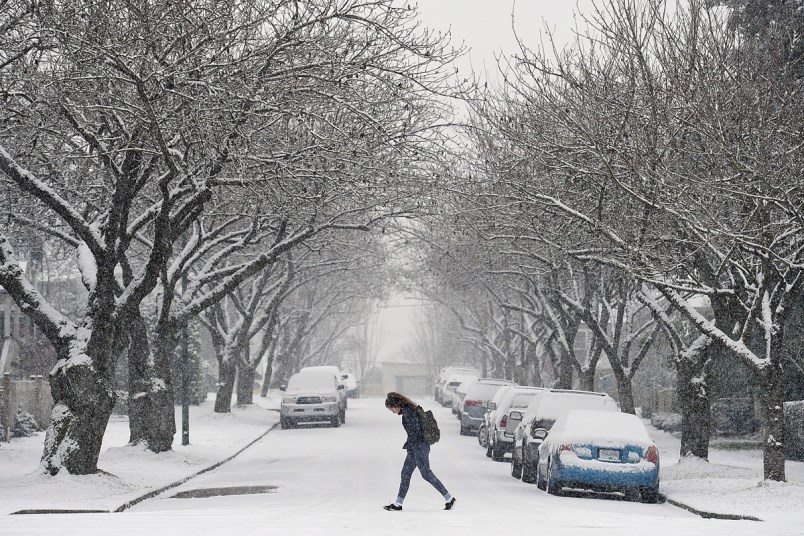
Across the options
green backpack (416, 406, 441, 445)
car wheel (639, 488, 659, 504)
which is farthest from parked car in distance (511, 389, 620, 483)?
green backpack (416, 406, 441, 445)

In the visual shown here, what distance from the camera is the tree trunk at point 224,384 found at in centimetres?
3981

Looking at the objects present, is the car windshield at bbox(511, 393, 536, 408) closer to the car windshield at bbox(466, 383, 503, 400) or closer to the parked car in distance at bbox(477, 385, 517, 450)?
the parked car in distance at bbox(477, 385, 517, 450)

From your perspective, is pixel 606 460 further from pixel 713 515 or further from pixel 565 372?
pixel 565 372

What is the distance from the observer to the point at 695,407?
24.2m

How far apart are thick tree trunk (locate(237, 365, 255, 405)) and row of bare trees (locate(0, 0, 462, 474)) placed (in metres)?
23.3

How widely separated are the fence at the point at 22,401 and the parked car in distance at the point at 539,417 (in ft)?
41.5

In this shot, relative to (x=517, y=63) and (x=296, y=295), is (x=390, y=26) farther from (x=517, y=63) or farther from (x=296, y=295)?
(x=296, y=295)

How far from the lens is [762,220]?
59.5 ft

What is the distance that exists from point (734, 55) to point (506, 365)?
1691 inches

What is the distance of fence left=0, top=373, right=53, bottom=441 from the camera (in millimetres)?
28025

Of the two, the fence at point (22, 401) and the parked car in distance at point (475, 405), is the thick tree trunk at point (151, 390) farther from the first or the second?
the parked car in distance at point (475, 405)

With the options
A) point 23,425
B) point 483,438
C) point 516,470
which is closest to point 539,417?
point 516,470

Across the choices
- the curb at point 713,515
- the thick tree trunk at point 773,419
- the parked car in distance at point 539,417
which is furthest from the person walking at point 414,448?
the thick tree trunk at point 773,419

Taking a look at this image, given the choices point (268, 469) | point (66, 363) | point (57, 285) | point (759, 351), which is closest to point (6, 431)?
point (268, 469)
